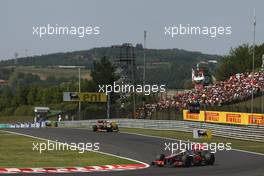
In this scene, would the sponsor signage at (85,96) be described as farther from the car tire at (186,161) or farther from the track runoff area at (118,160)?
the car tire at (186,161)

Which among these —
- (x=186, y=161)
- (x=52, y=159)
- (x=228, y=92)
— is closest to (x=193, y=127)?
(x=228, y=92)

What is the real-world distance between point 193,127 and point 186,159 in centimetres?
2431

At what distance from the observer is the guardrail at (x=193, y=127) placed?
1432 inches

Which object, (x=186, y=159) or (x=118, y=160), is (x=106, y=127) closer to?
(x=118, y=160)

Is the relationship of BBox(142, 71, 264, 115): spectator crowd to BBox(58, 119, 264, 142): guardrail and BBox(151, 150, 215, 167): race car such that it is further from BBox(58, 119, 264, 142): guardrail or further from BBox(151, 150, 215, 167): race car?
BBox(151, 150, 215, 167): race car

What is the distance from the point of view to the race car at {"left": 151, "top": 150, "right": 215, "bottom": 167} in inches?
809

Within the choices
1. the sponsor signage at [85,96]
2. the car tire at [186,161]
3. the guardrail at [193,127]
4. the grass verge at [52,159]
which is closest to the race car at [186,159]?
the car tire at [186,161]

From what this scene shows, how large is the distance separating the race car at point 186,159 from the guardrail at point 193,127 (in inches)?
595

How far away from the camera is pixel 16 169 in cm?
1894

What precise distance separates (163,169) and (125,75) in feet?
123

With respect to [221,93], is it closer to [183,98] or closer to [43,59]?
[183,98]

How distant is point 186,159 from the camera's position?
67.4 feet

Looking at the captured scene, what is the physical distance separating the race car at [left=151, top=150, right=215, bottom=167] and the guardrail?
49.6ft

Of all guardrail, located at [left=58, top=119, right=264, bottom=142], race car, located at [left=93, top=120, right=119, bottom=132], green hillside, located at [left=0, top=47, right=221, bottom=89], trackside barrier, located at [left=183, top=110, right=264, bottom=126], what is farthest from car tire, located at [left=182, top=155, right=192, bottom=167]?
green hillside, located at [left=0, top=47, right=221, bottom=89]
